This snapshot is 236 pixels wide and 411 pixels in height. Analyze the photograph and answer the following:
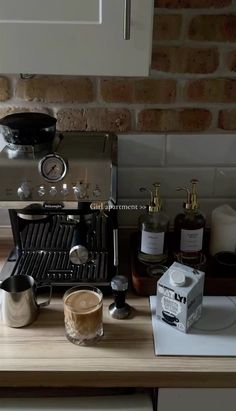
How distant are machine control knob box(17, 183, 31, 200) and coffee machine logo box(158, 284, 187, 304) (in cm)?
33

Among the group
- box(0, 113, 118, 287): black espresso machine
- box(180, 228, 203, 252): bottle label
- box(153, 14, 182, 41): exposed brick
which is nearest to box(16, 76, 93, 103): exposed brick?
box(0, 113, 118, 287): black espresso machine

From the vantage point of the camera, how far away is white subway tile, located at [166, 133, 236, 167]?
123 centimetres

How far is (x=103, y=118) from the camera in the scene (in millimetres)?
1214

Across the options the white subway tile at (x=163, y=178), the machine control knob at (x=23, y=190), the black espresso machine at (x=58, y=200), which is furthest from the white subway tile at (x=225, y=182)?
the machine control knob at (x=23, y=190)

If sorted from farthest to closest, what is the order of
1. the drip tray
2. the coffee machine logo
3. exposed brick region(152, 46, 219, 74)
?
exposed brick region(152, 46, 219, 74), the drip tray, the coffee machine logo

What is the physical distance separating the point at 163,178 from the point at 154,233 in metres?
0.25

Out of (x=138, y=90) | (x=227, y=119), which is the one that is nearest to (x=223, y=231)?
(x=227, y=119)

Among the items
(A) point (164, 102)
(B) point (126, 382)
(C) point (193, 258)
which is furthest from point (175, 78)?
(B) point (126, 382)

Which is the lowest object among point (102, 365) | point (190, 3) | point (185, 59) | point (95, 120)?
point (102, 365)

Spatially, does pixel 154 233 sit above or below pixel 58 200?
below

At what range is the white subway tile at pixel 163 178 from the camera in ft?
4.15

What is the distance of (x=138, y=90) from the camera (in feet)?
3.90

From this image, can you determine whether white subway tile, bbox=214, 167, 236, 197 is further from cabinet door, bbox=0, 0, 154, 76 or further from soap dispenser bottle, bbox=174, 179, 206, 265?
cabinet door, bbox=0, 0, 154, 76

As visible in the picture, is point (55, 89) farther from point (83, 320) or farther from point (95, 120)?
point (83, 320)
